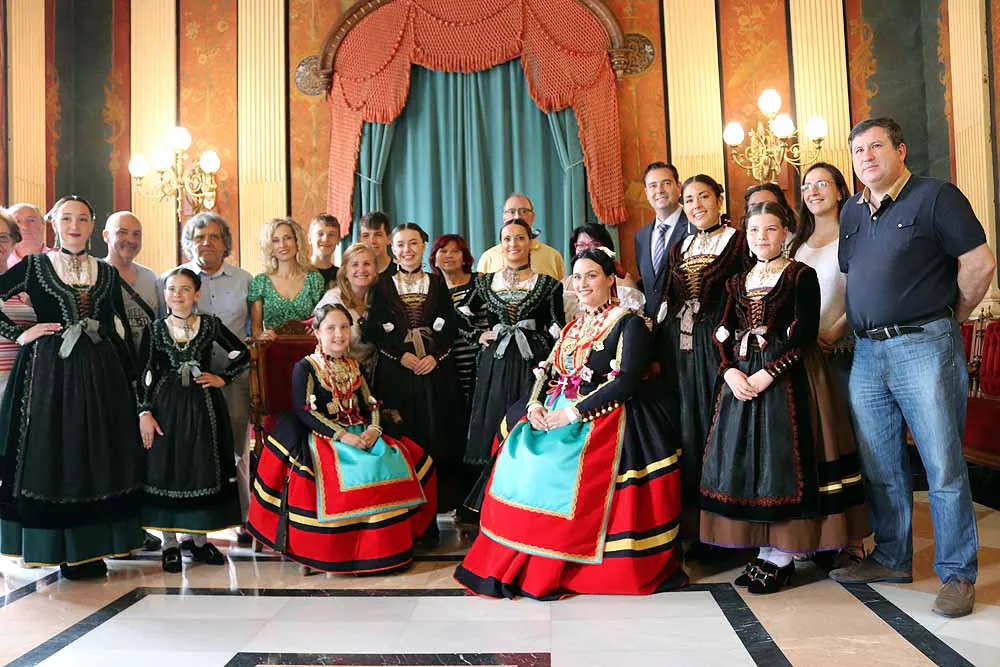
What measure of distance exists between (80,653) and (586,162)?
5439 millimetres

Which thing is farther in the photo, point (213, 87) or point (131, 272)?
point (213, 87)

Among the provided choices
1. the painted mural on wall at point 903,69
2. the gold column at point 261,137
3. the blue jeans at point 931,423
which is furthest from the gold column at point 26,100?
the painted mural on wall at point 903,69

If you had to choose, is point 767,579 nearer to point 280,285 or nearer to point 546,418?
point 546,418

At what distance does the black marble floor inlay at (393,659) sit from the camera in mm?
2500

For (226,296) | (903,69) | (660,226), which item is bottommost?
(226,296)

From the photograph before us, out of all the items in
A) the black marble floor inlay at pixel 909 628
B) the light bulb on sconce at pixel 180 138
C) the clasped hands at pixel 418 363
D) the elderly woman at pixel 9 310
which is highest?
the light bulb on sconce at pixel 180 138

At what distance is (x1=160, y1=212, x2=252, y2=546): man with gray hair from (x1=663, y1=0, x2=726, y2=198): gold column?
13.9 feet

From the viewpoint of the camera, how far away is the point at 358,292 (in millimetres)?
4102

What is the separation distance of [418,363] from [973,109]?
4.87 m

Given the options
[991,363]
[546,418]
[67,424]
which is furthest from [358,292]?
[991,363]

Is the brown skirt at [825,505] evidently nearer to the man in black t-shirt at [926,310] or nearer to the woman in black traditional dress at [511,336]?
the man in black t-shirt at [926,310]

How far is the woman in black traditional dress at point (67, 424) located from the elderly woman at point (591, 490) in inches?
58.8

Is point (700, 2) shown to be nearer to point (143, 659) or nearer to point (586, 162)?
point (586, 162)

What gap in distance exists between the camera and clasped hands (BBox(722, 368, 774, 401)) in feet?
9.99
